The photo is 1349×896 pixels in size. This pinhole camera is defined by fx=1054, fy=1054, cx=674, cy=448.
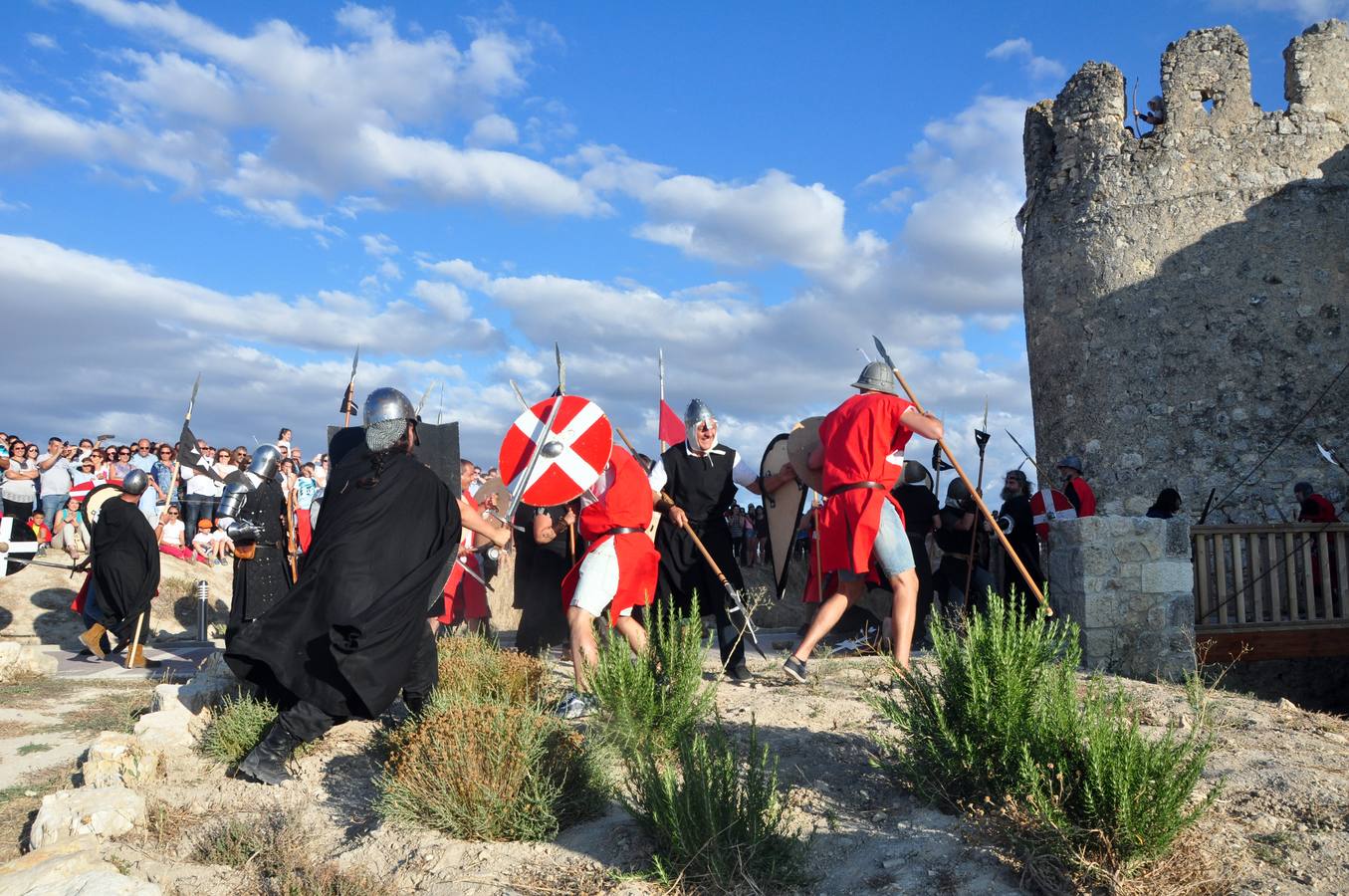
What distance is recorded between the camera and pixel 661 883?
3123mm

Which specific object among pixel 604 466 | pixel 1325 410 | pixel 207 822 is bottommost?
pixel 207 822

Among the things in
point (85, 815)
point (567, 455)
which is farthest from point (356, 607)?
point (567, 455)

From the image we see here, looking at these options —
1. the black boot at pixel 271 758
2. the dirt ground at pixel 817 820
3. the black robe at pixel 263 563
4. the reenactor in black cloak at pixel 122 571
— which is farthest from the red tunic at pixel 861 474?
the reenactor in black cloak at pixel 122 571

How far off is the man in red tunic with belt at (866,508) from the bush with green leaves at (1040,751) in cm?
121

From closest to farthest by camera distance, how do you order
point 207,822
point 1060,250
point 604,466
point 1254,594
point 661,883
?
point 661,883 → point 207,822 → point 604,466 → point 1254,594 → point 1060,250

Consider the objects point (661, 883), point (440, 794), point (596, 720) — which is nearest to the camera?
point (661, 883)

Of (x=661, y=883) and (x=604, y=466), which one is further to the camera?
(x=604, y=466)

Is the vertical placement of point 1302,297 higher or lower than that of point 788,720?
higher

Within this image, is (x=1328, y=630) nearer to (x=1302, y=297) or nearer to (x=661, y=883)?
(x=1302, y=297)

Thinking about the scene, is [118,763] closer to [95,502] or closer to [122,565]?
[122,565]

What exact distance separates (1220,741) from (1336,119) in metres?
9.90

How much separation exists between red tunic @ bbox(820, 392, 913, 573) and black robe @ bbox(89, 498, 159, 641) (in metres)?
6.02

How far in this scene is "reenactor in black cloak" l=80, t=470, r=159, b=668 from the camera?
851 cm

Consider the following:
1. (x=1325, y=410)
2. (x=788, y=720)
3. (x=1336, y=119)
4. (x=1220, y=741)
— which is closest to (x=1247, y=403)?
(x=1325, y=410)
